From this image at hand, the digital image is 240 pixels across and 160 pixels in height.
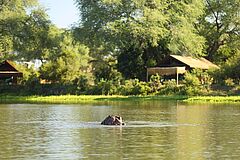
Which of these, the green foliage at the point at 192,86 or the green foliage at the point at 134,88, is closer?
the green foliage at the point at 192,86

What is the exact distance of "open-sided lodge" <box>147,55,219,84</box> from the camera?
69.9 metres

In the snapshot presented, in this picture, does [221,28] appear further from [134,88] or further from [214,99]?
[214,99]

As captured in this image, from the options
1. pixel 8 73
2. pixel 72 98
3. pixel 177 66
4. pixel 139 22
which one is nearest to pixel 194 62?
pixel 177 66

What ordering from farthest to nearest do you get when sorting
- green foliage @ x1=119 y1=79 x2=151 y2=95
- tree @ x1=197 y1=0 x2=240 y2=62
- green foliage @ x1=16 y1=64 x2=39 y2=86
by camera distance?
tree @ x1=197 y1=0 x2=240 y2=62 < green foliage @ x1=16 y1=64 x2=39 y2=86 < green foliage @ x1=119 y1=79 x2=151 y2=95

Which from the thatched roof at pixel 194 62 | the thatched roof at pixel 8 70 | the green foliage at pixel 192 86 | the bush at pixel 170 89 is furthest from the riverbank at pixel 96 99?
the thatched roof at pixel 194 62

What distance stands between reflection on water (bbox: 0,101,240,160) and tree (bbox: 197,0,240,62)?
45.1 metres

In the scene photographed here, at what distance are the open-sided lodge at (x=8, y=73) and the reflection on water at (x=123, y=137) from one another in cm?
3830

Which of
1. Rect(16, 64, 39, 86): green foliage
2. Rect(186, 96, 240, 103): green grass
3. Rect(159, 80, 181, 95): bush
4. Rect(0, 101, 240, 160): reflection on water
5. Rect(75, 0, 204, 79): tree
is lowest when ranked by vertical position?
Rect(0, 101, 240, 160): reflection on water

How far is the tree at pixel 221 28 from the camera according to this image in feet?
266

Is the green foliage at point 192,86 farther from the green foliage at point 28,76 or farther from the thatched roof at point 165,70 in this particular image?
the green foliage at point 28,76

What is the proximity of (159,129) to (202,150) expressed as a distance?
7.58m

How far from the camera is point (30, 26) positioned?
243 ft

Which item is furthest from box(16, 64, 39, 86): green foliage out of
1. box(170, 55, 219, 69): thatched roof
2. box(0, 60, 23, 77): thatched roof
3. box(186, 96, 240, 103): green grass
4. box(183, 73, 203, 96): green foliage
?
box(186, 96, 240, 103): green grass

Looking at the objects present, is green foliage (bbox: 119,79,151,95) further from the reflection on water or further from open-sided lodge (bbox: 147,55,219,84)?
the reflection on water
